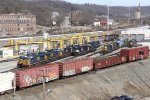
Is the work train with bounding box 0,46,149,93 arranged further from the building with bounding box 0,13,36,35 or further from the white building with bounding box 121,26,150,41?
the building with bounding box 0,13,36,35

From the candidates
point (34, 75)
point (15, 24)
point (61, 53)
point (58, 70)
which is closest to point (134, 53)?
point (61, 53)

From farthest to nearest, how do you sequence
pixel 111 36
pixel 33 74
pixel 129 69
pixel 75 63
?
pixel 111 36, pixel 129 69, pixel 75 63, pixel 33 74

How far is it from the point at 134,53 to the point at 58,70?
28.2m

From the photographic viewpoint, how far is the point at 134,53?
3319 inches

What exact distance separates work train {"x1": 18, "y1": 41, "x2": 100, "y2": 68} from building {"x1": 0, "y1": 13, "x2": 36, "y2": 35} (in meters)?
91.1

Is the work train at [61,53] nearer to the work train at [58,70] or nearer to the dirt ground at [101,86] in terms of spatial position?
the work train at [58,70]

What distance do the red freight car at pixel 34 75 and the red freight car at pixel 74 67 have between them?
1998 millimetres

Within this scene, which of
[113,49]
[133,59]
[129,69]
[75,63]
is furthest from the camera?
[113,49]

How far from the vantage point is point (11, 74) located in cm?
5003

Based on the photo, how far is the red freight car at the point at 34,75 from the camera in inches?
2042

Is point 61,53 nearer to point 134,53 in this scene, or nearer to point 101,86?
point 134,53

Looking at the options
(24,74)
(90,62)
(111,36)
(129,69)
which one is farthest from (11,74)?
(111,36)

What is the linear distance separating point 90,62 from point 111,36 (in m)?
63.1

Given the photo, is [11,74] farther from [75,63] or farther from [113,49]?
[113,49]
